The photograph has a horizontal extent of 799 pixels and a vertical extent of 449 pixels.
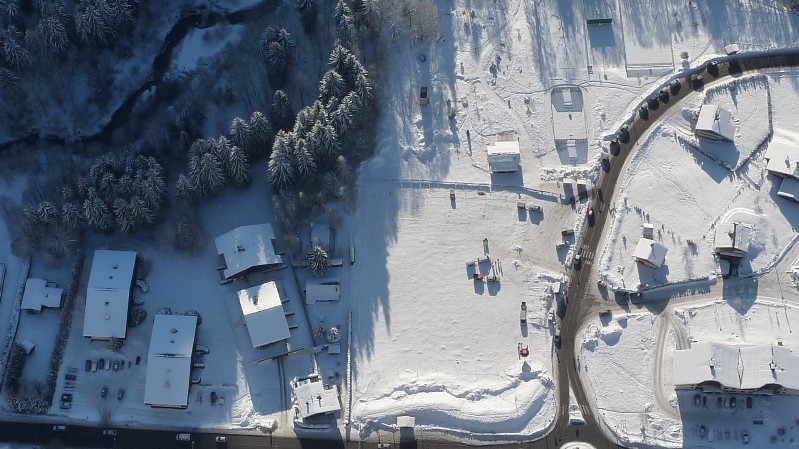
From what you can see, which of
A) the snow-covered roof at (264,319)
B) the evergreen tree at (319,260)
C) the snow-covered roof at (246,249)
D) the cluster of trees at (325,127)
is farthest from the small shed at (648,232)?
the snow-covered roof at (264,319)

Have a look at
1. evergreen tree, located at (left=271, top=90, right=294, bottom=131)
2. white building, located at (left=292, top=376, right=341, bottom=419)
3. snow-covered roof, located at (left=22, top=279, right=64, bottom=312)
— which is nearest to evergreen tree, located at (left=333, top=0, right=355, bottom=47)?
evergreen tree, located at (left=271, top=90, right=294, bottom=131)

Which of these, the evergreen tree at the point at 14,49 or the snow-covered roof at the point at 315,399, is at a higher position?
the evergreen tree at the point at 14,49

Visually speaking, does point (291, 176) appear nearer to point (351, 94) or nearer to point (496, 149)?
point (351, 94)

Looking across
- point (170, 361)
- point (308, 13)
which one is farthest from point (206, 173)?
point (308, 13)

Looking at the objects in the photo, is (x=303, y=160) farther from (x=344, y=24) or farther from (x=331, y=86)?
(x=344, y=24)

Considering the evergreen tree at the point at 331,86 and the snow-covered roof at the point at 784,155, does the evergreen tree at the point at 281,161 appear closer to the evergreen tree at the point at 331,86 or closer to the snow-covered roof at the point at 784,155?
the evergreen tree at the point at 331,86

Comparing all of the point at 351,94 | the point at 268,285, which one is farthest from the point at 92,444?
the point at 351,94
